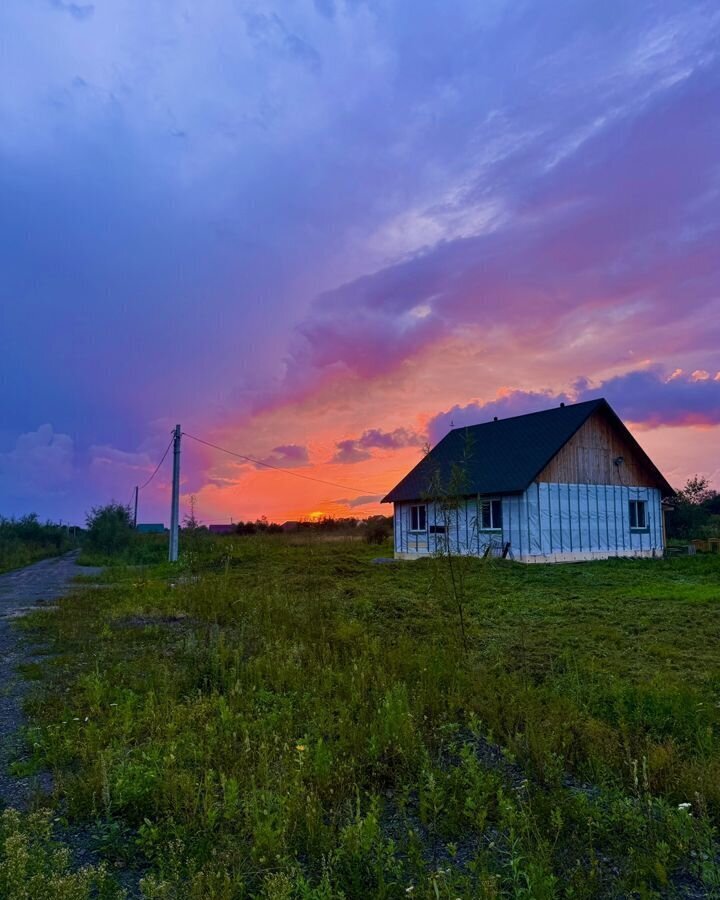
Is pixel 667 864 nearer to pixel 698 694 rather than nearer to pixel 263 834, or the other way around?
pixel 263 834

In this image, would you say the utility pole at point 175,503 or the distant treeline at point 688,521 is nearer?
the utility pole at point 175,503

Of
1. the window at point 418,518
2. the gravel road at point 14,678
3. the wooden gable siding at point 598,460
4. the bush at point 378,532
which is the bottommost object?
the gravel road at point 14,678

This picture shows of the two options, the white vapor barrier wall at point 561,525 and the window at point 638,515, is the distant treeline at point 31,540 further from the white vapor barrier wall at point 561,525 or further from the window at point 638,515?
the window at point 638,515

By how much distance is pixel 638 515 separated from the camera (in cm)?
2655

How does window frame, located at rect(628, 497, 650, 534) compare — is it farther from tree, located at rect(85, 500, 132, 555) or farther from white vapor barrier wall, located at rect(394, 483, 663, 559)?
tree, located at rect(85, 500, 132, 555)

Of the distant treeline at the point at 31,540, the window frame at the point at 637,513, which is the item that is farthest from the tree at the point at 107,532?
the window frame at the point at 637,513

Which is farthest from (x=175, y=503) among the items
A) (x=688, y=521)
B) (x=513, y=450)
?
(x=688, y=521)

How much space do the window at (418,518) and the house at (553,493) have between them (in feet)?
0.15

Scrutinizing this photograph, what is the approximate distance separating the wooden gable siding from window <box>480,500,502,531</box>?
6.60 ft

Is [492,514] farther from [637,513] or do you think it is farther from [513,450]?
[637,513]

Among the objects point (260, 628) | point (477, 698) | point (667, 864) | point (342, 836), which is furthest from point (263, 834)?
point (260, 628)

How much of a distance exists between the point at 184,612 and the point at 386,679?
6127 mm

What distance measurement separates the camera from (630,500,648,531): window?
26.2 m

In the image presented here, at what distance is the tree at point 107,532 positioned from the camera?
36.2 m
